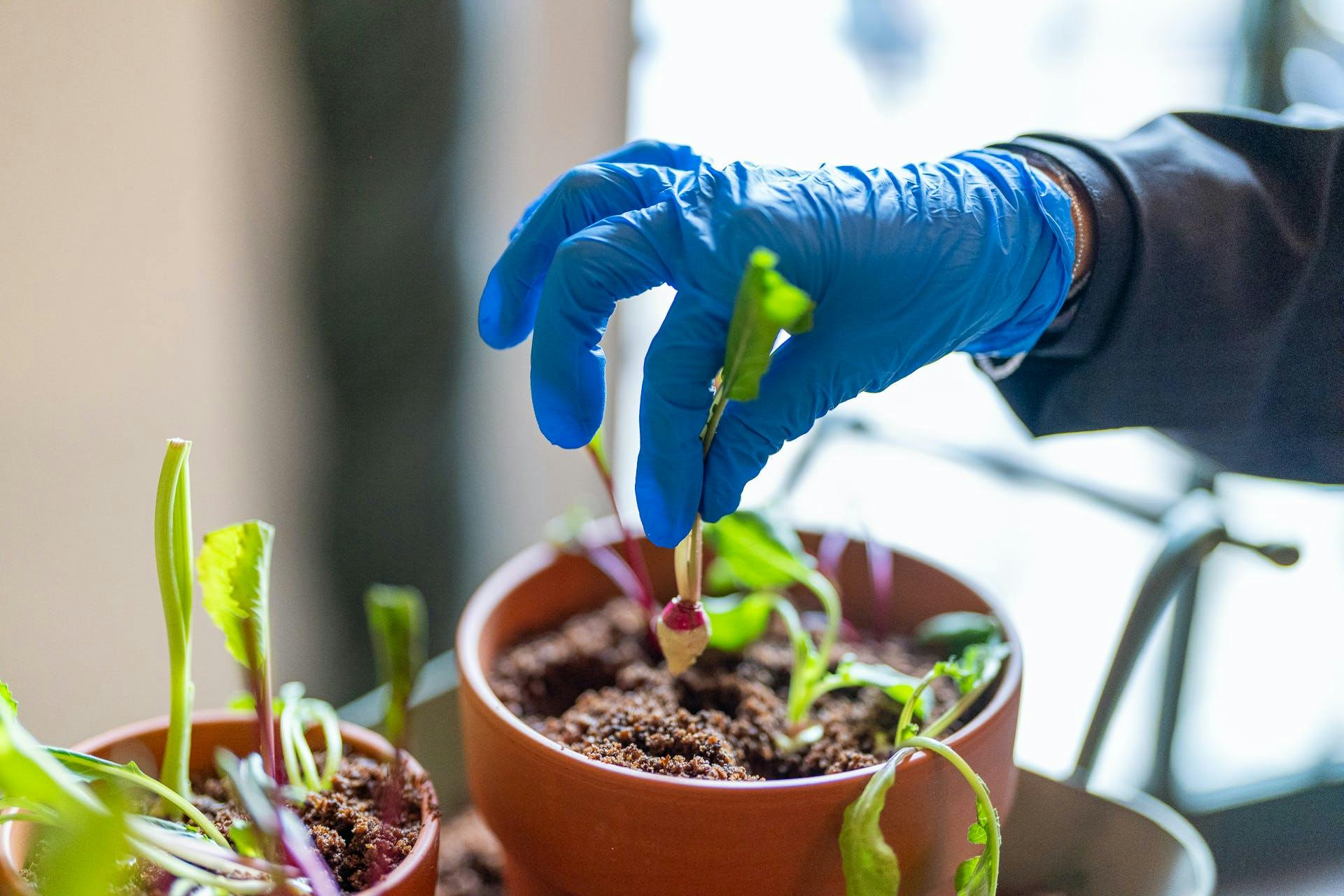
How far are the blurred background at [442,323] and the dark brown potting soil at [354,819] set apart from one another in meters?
0.36

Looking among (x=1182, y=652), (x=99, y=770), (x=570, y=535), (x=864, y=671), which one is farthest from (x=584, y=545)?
(x=1182, y=652)

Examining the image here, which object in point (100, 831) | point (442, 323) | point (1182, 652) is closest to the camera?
point (100, 831)

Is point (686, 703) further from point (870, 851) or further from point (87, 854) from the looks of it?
point (87, 854)

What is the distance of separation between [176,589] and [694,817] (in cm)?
26

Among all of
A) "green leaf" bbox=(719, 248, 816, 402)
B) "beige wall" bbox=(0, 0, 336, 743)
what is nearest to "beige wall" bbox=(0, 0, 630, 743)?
"beige wall" bbox=(0, 0, 336, 743)

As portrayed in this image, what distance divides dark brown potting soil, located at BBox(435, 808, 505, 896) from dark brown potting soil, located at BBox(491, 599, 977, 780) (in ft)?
0.33

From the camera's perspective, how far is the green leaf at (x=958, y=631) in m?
0.56

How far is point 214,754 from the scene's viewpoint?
0.51m

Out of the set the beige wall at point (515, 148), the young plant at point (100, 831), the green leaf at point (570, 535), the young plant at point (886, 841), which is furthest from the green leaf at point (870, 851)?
the beige wall at point (515, 148)

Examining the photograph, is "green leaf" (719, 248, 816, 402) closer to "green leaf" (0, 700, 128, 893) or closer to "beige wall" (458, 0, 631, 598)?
"green leaf" (0, 700, 128, 893)

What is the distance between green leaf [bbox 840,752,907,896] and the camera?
393 millimetres

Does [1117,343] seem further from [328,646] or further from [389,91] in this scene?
[328,646]

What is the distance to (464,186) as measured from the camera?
106 cm

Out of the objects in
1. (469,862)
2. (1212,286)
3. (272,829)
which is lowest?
(469,862)
